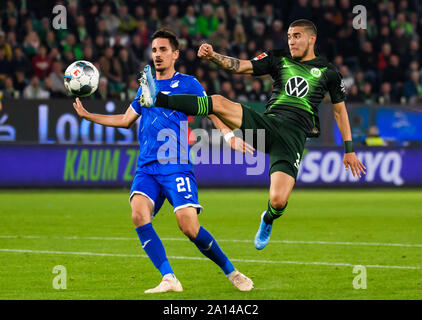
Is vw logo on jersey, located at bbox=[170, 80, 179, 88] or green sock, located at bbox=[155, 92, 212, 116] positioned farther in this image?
vw logo on jersey, located at bbox=[170, 80, 179, 88]

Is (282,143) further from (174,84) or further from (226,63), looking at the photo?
(174,84)

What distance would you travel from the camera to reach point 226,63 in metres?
8.08

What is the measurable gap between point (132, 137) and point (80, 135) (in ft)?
4.39

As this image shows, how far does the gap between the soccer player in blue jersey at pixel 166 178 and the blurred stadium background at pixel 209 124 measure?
283cm

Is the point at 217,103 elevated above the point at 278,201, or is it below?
above

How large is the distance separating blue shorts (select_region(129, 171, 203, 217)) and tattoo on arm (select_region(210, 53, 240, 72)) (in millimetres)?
1215

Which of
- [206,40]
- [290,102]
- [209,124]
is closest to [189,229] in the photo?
[290,102]


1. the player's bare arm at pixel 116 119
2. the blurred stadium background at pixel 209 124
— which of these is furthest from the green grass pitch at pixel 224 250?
the player's bare arm at pixel 116 119

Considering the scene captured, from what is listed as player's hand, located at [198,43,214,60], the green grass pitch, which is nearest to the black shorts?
player's hand, located at [198,43,214,60]

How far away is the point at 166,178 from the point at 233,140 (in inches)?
27.6

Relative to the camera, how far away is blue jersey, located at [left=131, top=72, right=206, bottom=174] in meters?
7.41

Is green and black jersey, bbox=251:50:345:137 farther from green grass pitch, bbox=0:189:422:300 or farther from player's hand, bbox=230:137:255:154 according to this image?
green grass pitch, bbox=0:189:422:300

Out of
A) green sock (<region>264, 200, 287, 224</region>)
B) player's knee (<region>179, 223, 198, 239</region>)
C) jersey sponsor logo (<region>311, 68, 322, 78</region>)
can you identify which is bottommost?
green sock (<region>264, 200, 287, 224</region>)

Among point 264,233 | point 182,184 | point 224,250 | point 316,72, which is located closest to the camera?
point 182,184
